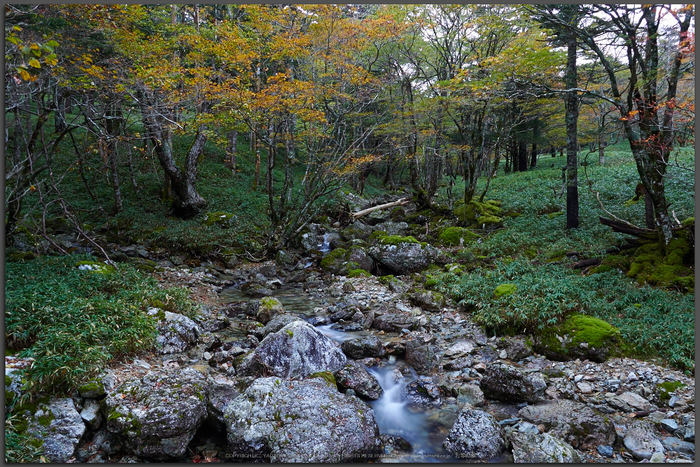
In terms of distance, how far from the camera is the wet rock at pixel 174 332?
6422 mm

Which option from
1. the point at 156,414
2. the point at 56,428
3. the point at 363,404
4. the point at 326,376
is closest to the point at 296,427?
the point at 363,404

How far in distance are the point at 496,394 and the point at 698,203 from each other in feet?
16.0

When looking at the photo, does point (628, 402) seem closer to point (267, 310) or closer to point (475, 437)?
point (475, 437)

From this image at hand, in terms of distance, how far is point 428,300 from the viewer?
9164 mm

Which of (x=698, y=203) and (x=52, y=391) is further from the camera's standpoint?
(x=698, y=203)

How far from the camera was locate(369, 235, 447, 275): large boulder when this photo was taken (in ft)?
40.1

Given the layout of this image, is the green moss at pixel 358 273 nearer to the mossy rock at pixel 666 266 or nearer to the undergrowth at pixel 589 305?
the undergrowth at pixel 589 305

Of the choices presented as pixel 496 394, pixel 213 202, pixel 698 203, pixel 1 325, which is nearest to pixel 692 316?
pixel 698 203

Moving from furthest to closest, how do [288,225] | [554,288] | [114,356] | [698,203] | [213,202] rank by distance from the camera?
[213,202], [288,225], [554,288], [698,203], [114,356]

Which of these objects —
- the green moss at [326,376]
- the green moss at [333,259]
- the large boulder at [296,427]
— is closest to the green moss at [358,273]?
the green moss at [333,259]

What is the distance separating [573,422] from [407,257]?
797cm

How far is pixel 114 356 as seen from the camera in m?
5.34

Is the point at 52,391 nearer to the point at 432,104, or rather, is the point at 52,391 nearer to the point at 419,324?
the point at 419,324

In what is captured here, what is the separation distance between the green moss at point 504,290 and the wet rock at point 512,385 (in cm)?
269
